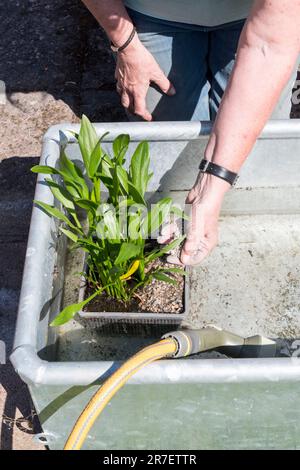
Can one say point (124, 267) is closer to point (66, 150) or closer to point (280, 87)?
point (66, 150)

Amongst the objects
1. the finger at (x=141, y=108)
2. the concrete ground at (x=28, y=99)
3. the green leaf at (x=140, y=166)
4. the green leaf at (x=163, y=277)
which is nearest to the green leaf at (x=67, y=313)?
the green leaf at (x=163, y=277)

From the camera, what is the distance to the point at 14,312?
166cm

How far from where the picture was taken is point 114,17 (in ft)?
4.70

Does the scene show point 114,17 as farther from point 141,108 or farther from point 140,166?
Answer: point 140,166

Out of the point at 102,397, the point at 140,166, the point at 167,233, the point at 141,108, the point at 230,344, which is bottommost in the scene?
the point at 102,397

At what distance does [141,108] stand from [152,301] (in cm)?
51

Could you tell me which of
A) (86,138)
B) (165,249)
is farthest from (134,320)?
(86,138)

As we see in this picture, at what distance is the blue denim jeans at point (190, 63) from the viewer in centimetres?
147

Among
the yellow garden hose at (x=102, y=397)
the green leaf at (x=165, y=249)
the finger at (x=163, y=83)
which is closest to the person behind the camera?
the yellow garden hose at (x=102, y=397)

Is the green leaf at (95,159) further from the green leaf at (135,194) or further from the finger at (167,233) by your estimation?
the finger at (167,233)

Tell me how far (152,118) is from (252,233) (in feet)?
1.32

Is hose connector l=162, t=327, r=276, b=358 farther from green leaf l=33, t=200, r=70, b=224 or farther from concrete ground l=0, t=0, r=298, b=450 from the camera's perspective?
concrete ground l=0, t=0, r=298, b=450

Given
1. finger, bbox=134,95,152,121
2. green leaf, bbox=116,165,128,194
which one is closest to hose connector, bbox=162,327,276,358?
green leaf, bbox=116,165,128,194

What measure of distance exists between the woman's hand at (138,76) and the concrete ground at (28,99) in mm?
502
